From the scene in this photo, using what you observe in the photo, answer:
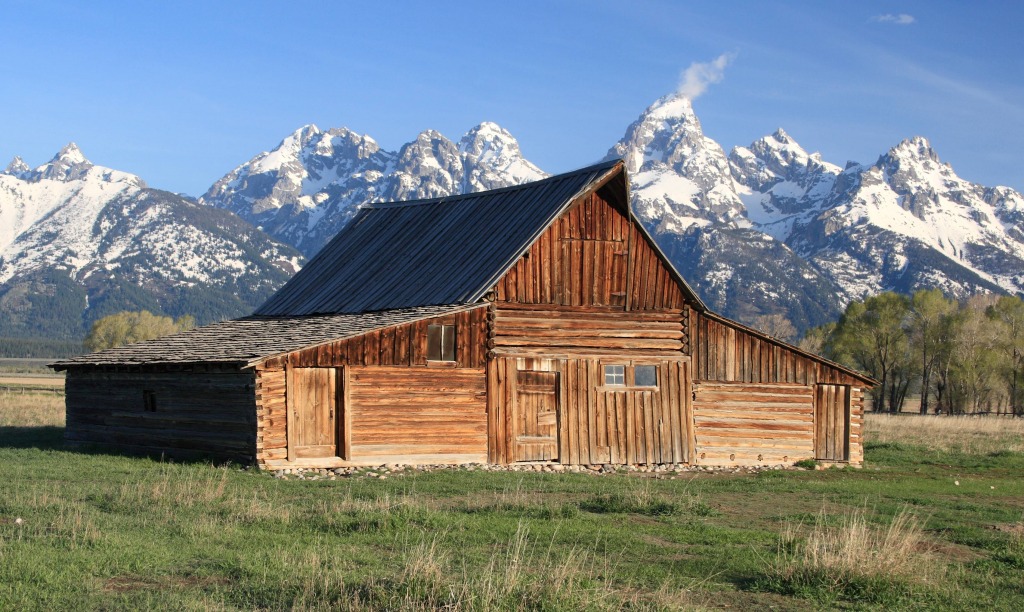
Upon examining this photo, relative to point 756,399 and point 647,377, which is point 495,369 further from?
point 756,399

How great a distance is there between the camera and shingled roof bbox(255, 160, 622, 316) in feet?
95.4

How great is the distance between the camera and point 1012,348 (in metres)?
80.0

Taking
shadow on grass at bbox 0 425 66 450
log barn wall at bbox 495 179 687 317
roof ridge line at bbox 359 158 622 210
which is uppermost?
roof ridge line at bbox 359 158 622 210

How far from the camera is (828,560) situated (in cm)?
1216

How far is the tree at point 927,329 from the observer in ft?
263

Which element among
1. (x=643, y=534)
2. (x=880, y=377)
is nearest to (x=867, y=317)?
(x=880, y=377)

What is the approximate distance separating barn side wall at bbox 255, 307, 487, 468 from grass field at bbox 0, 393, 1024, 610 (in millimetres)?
1887

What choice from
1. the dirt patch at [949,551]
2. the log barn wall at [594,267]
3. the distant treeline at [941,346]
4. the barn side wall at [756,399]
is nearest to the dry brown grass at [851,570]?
the dirt patch at [949,551]

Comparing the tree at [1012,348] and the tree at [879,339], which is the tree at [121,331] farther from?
the tree at [1012,348]

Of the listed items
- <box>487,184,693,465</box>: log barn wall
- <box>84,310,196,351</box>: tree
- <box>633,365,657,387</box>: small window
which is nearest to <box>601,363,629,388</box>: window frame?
<box>487,184,693,465</box>: log barn wall

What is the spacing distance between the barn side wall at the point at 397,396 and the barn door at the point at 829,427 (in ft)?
34.7

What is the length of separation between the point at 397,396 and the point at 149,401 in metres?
6.45

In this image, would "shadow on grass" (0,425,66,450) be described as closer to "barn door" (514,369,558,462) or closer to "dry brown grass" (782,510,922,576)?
"barn door" (514,369,558,462)

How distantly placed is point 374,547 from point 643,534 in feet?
12.5
